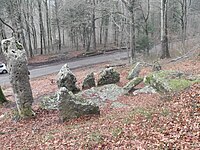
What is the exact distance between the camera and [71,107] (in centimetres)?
1251

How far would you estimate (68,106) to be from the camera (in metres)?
12.5

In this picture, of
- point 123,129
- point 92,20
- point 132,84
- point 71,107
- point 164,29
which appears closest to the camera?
point 123,129

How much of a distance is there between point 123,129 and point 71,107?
393 centimetres

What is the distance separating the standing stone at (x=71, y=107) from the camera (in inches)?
491

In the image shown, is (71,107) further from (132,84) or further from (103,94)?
(132,84)

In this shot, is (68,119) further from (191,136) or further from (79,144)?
(191,136)

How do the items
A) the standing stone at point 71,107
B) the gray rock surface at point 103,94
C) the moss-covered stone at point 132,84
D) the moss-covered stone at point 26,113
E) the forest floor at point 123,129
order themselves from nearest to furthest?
the forest floor at point 123,129 < the standing stone at point 71,107 < the moss-covered stone at point 26,113 < the gray rock surface at point 103,94 < the moss-covered stone at point 132,84

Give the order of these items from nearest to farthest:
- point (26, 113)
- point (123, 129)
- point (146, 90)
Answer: point (123, 129)
point (26, 113)
point (146, 90)

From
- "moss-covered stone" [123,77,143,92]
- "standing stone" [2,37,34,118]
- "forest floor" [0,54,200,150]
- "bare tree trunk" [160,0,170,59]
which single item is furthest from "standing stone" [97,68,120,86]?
"bare tree trunk" [160,0,170,59]

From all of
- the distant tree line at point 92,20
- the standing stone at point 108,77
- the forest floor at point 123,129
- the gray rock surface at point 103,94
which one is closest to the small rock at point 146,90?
the gray rock surface at point 103,94

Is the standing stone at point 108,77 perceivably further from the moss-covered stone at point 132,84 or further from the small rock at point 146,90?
the small rock at point 146,90

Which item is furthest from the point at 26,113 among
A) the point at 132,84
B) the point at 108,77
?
the point at 108,77

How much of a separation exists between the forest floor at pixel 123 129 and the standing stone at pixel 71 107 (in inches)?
11.3

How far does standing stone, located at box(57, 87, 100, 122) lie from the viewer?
1247 cm
